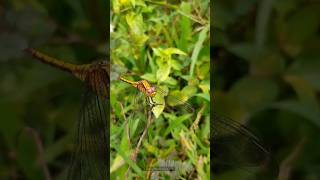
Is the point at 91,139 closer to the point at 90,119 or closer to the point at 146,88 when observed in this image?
the point at 90,119

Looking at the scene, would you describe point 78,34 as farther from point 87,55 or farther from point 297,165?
point 297,165

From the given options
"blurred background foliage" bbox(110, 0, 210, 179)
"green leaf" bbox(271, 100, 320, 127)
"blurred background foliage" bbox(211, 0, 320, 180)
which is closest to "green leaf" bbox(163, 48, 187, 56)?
"blurred background foliage" bbox(110, 0, 210, 179)

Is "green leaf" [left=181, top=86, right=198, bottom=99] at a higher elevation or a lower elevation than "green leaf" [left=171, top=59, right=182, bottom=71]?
lower

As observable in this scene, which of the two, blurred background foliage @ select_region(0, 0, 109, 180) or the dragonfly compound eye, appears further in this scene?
the dragonfly compound eye

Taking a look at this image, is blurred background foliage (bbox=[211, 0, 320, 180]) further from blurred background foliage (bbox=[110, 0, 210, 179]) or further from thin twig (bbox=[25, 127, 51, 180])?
thin twig (bbox=[25, 127, 51, 180])

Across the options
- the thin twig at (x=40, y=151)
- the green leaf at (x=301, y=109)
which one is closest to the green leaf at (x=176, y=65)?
the green leaf at (x=301, y=109)

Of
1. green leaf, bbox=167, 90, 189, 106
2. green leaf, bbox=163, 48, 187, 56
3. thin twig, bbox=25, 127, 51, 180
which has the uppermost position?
green leaf, bbox=163, 48, 187, 56
